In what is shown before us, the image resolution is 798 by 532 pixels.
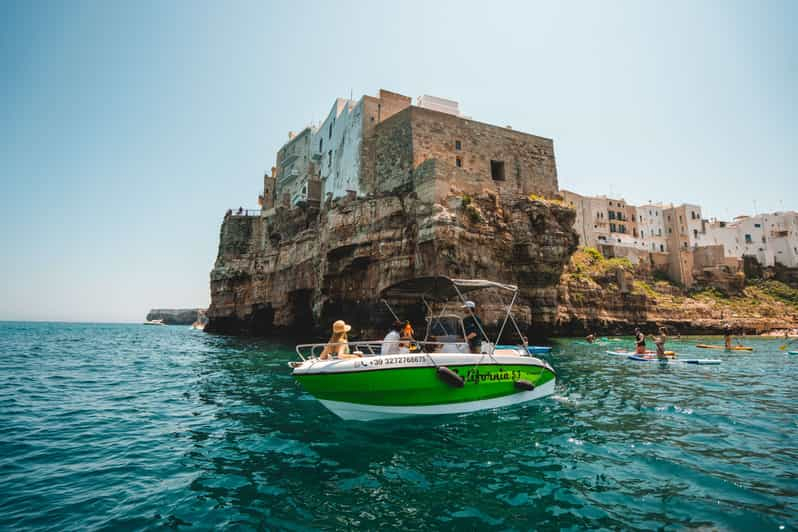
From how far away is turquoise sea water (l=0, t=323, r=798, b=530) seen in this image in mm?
4195

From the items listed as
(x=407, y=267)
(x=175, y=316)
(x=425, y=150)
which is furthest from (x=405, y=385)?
(x=175, y=316)

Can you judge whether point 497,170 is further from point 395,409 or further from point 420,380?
point 395,409

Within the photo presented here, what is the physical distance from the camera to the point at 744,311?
143 ft

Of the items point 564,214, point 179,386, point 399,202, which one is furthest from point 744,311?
point 179,386

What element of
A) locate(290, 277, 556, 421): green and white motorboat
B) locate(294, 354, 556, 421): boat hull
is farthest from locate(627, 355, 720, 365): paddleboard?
locate(294, 354, 556, 421): boat hull

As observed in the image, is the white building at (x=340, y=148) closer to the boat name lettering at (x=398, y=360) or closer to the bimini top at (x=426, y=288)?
the bimini top at (x=426, y=288)

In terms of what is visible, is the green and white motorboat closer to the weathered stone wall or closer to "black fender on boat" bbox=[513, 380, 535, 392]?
"black fender on boat" bbox=[513, 380, 535, 392]

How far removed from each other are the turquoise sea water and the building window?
17.3 m

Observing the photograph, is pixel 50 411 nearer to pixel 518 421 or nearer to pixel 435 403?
pixel 435 403

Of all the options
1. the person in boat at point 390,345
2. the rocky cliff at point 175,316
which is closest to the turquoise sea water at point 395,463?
the person in boat at point 390,345

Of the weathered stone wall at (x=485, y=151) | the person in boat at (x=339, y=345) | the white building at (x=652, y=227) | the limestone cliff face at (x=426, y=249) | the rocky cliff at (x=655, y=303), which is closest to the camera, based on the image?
the person in boat at (x=339, y=345)

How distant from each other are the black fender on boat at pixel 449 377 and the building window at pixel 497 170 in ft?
64.8

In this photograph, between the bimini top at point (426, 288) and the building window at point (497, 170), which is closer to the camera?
the bimini top at point (426, 288)

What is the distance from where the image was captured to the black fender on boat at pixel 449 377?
7.89 m
